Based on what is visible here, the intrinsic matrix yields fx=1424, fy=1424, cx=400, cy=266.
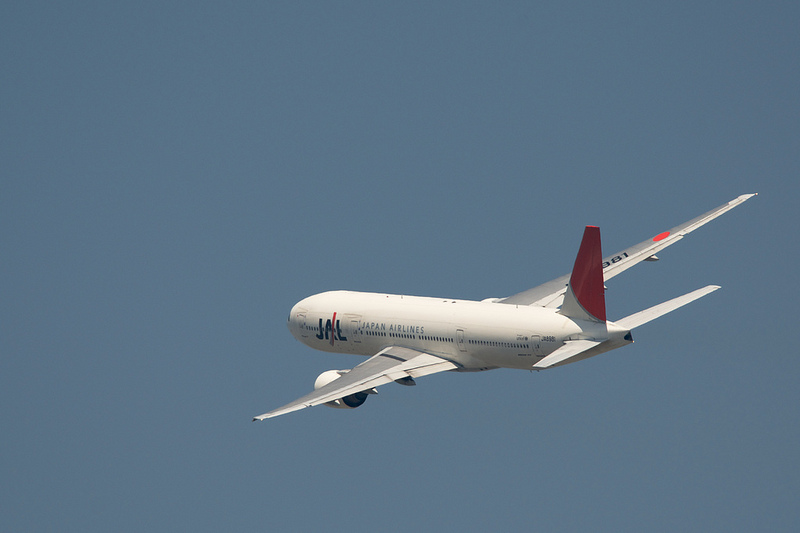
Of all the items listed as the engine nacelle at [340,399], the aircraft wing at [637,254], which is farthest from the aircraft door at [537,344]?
the aircraft wing at [637,254]

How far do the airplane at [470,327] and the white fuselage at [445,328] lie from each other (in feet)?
0.19

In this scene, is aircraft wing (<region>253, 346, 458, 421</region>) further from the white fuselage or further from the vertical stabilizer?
the vertical stabilizer

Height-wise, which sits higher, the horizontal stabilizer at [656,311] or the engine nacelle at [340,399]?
the horizontal stabilizer at [656,311]

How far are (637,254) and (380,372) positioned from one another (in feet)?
70.5

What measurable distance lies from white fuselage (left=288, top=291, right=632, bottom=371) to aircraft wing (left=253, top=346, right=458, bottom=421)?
819 millimetres

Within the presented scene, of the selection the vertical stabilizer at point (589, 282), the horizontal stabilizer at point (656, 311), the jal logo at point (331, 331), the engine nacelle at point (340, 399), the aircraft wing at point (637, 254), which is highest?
the aircraft wing at point (637, 254)

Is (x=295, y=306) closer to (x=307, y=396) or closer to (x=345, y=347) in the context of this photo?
(x=345, y=347)

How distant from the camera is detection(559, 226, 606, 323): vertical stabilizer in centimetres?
7488

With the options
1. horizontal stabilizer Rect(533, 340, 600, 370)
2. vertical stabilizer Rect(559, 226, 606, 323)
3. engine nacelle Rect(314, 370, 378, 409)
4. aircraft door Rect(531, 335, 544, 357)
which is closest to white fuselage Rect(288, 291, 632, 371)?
aircraft door Rect(531, 335, 544, 357)

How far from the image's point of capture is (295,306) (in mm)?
90000

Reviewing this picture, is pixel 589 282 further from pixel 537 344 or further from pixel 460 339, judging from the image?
pixel 460 339

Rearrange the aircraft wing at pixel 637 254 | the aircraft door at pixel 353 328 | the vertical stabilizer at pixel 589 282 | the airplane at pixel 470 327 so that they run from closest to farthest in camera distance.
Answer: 1. the vertical stabilizer at pixel 589 282
2. the airplane at pixel 470 327
3. the aircraft door at pixel 353 328
4. the aircraft wing at pixel 637 254

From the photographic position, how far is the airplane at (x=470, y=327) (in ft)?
247

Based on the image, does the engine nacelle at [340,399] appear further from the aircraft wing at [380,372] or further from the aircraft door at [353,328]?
the aircraft door at [353,328]
